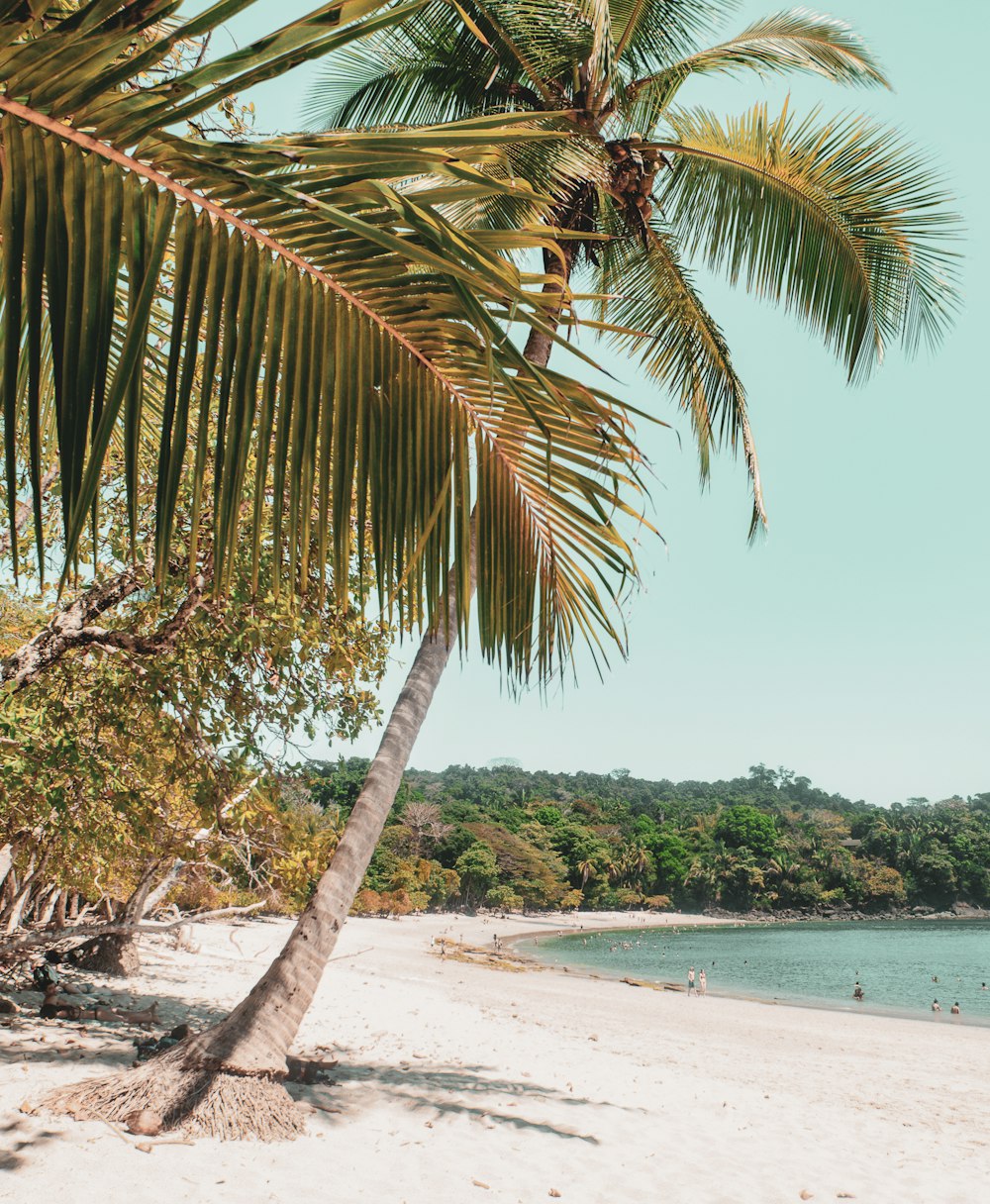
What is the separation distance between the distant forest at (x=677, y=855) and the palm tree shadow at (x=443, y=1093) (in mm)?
59517

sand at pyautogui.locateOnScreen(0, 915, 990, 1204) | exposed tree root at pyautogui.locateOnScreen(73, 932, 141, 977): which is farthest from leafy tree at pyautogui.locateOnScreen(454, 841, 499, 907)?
exposed tree root at pyautogui.locateOnScreen(73, 932, 141, 977)

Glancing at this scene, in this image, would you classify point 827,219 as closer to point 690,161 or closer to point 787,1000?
point 690,161

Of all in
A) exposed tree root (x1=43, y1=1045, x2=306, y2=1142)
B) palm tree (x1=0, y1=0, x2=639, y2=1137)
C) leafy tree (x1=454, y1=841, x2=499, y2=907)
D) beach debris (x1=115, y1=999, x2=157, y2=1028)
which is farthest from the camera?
leafy tree (x1=454, y1=841, x2=499, y2=907)

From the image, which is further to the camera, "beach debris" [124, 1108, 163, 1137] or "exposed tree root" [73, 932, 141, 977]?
"exposed tree root" [73, 932, 141, 977]

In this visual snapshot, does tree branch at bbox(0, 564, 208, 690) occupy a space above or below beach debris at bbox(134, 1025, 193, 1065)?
above

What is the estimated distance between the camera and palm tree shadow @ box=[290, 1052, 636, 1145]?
23.9 ft

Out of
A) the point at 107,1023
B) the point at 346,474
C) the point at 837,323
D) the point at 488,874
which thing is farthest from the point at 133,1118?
the point at 488,874

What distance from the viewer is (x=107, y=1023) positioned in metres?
9.56

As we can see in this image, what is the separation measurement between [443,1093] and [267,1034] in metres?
3.14

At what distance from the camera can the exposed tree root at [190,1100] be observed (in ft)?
18.4

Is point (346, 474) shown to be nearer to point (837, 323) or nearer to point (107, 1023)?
point (837, 323)

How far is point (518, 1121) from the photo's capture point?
7.36 metres

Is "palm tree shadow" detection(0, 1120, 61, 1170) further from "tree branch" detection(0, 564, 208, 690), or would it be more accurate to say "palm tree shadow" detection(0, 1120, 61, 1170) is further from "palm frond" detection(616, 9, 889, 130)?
"palm frond" detection(616, 9, 889, 130)

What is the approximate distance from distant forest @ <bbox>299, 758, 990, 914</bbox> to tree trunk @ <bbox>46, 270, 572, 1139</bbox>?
6311cm
